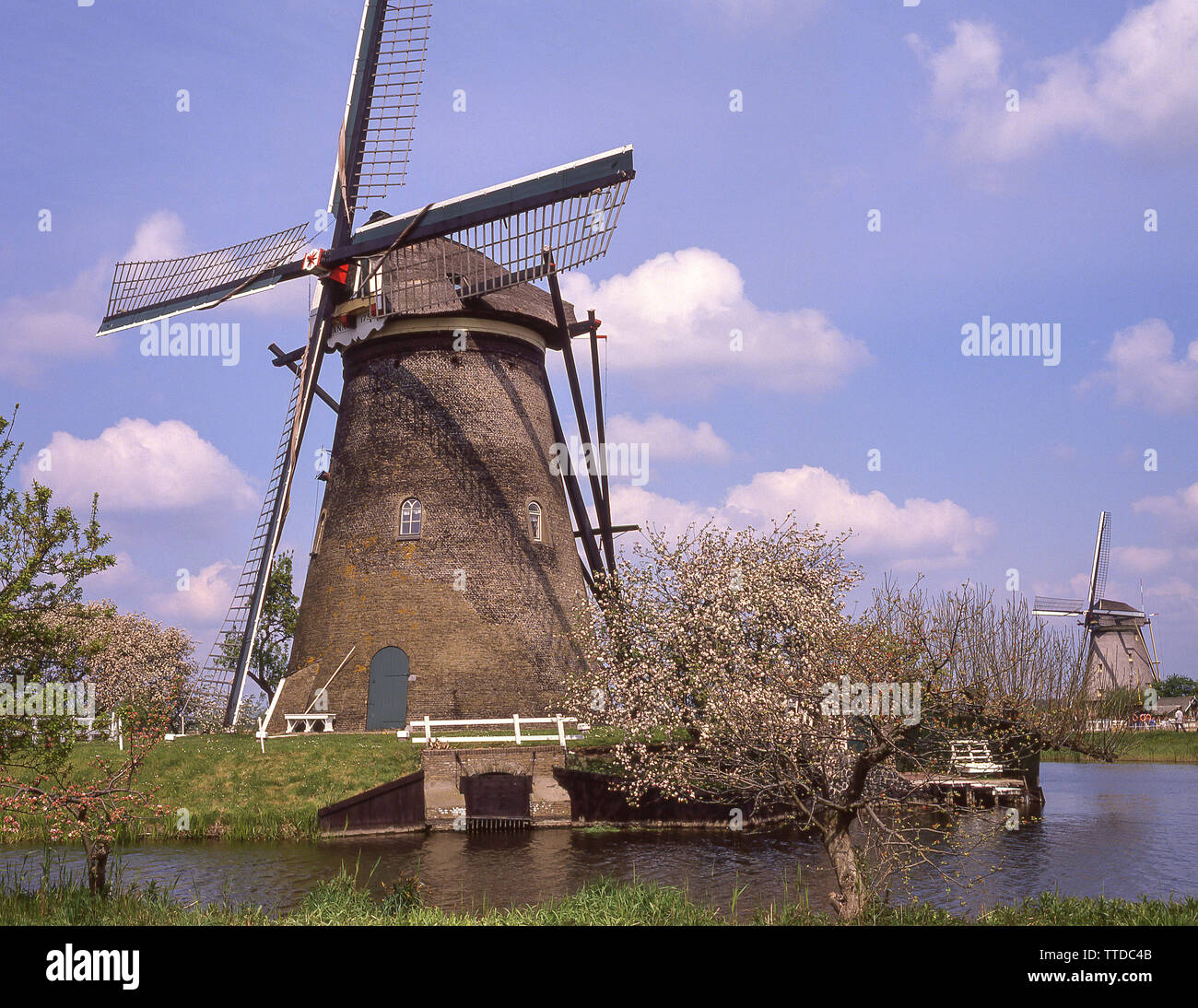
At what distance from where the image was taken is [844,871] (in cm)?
1162

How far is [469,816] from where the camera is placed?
73.7 feet

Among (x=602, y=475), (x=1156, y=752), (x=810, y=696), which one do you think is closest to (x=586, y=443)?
(x=602, y=475)

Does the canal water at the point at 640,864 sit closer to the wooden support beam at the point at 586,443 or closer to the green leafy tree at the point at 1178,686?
the wooden support beam at the point at 586,443

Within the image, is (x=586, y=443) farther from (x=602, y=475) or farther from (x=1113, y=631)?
(x=1113, y=631)

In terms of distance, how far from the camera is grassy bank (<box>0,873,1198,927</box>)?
10.8 metres

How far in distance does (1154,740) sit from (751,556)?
4279 cm

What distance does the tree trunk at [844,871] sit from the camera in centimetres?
1128

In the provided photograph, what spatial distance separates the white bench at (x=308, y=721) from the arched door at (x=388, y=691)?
3.48 ft

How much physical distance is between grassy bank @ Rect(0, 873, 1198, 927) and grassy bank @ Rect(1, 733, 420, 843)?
29.8ft

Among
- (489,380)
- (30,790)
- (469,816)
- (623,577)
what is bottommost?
(469,816)

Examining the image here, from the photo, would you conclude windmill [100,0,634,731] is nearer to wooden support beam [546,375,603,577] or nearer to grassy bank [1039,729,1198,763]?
wooden support beam [546,375,603,577]

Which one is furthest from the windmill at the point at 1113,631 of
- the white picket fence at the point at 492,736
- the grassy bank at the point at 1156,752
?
the white picket fence at the point at 492,736
